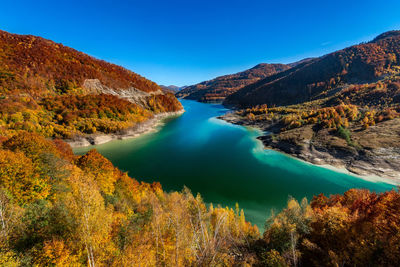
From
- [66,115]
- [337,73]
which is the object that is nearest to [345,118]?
[337,73]

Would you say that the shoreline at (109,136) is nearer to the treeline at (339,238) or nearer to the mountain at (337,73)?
the treeline at (339,238)

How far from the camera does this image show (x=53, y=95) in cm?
5797

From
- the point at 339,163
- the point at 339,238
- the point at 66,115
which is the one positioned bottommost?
the point at 339,163

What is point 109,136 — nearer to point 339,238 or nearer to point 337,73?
point 339,238

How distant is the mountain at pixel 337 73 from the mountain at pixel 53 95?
104 m

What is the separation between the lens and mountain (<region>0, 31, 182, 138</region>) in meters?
43.6

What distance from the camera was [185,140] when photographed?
180 ft

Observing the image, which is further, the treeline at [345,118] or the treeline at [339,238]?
the treeline at [345,118]

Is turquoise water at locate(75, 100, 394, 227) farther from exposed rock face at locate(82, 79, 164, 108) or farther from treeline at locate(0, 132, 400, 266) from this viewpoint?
exposed rock face at locate(82, 79, 164, 108)

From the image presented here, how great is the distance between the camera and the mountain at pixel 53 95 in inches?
1716

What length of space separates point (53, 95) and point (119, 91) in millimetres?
29598

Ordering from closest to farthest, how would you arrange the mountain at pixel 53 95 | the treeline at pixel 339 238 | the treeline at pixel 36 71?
the treeline at pixel 339 238, the mountain at pixel 53 95, the treeline at pixel 36 71

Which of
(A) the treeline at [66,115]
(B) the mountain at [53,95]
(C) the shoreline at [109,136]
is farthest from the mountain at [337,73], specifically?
(B) the mountain at [53,95]

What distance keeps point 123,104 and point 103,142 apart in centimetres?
2612
